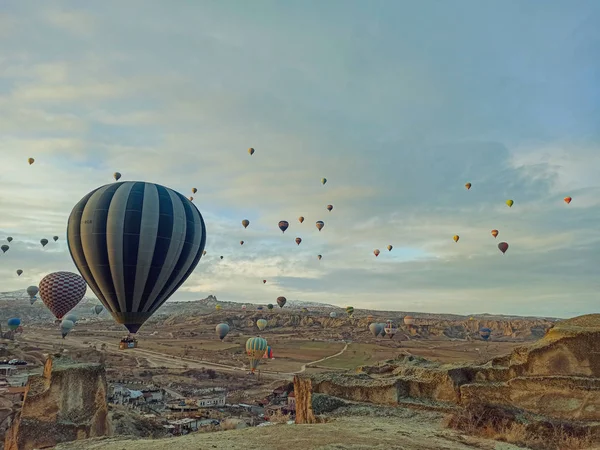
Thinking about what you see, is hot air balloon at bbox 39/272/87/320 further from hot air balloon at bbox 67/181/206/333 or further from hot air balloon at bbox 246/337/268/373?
hot air balloon at bbox 67/181/206/333

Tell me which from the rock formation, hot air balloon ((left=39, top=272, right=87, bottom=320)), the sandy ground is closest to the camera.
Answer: the sandy ground

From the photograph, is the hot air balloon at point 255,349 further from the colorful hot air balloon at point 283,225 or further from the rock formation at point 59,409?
the rock formation at point 59,409

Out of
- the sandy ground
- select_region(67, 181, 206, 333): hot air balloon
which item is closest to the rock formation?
the sandy ground

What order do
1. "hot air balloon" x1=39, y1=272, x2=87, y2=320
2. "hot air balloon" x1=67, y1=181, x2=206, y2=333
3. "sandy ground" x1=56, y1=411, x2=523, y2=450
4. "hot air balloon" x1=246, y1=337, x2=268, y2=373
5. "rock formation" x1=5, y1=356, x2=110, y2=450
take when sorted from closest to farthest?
"sandy ground" x1=56, y1=411, x2=523, y2=450, "rock formation" x1=5, y1=356, x2=110, y2=450, "hot air balloon" x1=67, y1=181, x2=206, y2=333, "hot air balloon" x1=39, y1=272, x2=87, y2=320, "hot air balloon" x1=246, y1=337, x2=268, y2=373

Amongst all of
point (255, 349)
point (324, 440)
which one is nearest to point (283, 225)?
point (255, 349)

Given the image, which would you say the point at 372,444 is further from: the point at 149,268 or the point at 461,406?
the point at 149,268

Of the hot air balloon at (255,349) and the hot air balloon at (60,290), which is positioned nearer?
the hot air balloon at (60,290)

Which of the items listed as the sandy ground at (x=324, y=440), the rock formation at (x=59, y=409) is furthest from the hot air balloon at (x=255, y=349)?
the sandy ground at (x=324, y=440)
